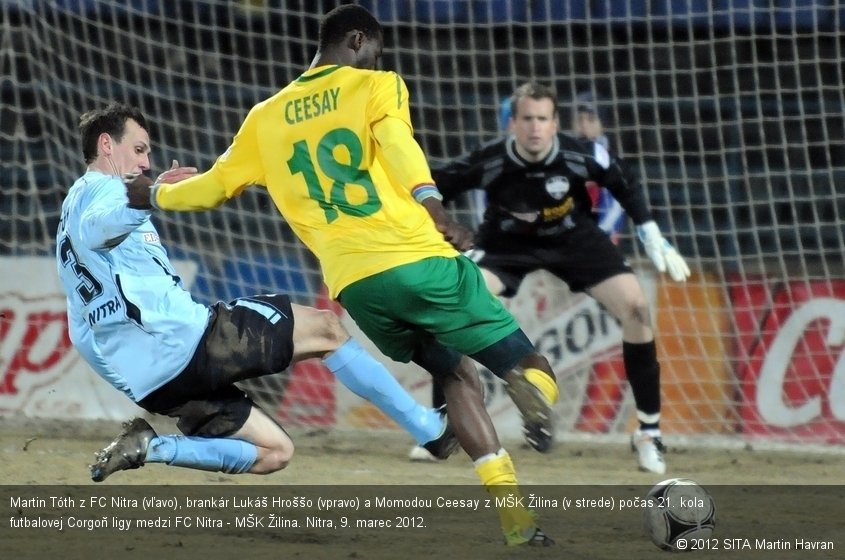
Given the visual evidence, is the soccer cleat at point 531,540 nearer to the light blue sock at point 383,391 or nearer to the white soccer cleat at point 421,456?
the light blue sock at point 383,391

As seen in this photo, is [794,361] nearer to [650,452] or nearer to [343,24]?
[650,452]

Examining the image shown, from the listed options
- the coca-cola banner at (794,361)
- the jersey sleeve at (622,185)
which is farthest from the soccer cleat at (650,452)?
the coca-cola banner at (794,361)

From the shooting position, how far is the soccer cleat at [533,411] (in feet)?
15.6

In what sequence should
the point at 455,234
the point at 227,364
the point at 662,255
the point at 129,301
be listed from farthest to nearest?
the point at 662,255 < the point at 227,364 < the point at 129,301 < the point at 455,234

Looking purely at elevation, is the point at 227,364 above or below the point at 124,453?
above

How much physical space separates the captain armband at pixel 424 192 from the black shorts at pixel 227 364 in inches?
40.7

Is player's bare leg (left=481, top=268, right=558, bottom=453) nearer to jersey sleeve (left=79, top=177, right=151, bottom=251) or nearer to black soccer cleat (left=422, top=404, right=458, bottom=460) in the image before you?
black soccer cleat (left=422, top=404, right=458, bottom=460)

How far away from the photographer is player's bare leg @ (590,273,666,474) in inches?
286

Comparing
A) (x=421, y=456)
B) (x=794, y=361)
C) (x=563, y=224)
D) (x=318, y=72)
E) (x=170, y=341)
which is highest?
(x=318, y=72)

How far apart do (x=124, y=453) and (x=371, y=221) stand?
3.99 ft

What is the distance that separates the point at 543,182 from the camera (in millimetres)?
7156

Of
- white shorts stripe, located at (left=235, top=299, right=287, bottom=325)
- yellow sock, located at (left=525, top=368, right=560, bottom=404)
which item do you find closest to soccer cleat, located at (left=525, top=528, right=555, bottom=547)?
yellow sock, located at (left=525, top=368, right=560, bottom=404)

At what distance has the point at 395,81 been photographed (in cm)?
484

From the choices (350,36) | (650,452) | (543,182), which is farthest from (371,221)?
(650,452)
